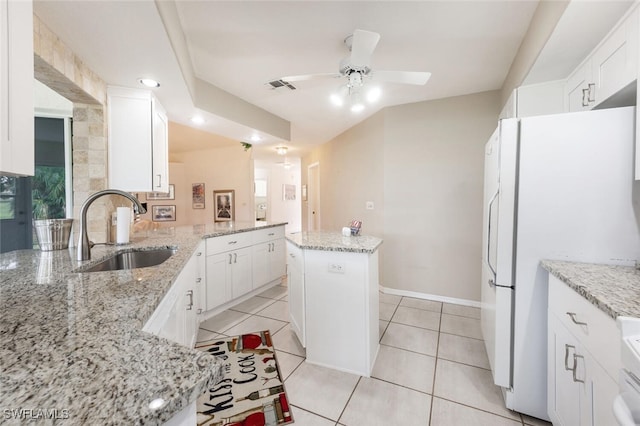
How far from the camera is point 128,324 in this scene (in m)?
0.76

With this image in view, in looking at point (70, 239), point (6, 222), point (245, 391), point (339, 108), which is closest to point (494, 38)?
point (339, 108)

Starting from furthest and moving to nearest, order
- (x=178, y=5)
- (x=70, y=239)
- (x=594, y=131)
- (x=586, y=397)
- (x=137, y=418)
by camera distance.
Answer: (x=70, y=239), (x=178, y=5), (x=594, y=131), (x=586, y=397), (x=137, y=418)

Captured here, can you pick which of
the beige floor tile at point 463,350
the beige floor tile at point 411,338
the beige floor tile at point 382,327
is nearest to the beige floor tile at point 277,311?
the beige floor tile at point 382,327

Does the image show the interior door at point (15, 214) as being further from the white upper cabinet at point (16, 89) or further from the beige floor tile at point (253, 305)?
the white upper cabinet at point (16, 89)

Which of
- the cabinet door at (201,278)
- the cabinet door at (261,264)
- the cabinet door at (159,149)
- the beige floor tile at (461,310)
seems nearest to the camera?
the cabinet door at (159,149)

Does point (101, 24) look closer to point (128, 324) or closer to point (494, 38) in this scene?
point (128, 324)

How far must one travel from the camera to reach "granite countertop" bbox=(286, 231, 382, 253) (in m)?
1.83

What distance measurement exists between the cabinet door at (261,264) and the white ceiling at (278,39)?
170 cm

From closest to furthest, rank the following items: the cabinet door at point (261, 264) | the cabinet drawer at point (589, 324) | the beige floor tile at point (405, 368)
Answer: the cabinet drawer at point (589, 324), the beige floor tile at point (405, 368), the cabinet door at point (261, 264)

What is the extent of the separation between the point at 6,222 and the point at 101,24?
312 centimetres

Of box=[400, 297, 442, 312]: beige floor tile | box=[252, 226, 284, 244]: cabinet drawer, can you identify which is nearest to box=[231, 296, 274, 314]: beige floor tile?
box=[252, 226, 284, 244]: cabinet drawer

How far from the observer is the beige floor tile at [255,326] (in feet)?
8.18

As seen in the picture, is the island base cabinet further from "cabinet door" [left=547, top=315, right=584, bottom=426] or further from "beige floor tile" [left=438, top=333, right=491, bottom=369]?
"cabinet door" [left=547, top=315, right=584, bottom=426]

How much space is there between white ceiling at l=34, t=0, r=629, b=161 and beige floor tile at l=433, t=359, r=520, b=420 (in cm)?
248
